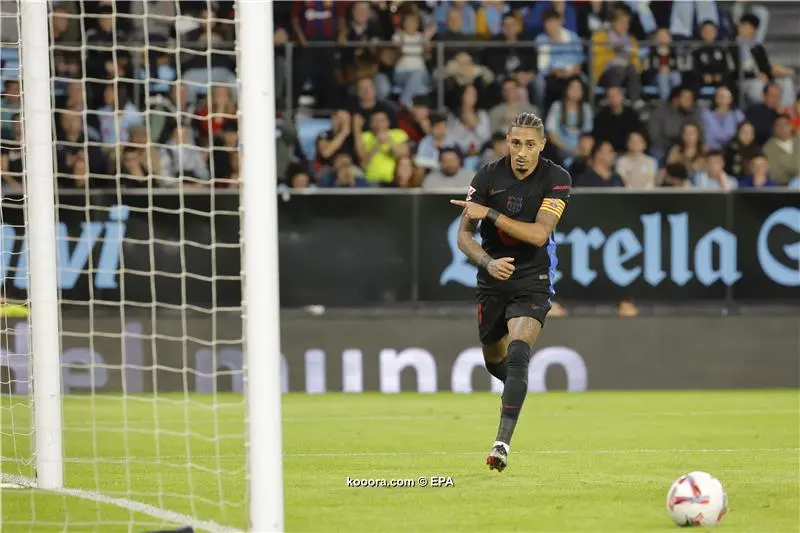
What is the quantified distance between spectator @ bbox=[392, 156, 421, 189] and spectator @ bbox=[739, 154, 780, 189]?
3548 millimetres

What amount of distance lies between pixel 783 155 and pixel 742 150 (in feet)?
1.54

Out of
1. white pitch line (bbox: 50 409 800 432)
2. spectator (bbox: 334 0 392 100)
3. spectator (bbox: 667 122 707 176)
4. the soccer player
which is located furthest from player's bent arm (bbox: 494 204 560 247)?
spectator (bbox: 334 0 392 100)

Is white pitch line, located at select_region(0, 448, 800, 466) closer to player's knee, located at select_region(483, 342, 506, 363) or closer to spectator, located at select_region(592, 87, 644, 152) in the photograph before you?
player's knee, located at select_region(483, 342, 506, 363)

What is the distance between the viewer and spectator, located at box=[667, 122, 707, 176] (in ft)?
52.0

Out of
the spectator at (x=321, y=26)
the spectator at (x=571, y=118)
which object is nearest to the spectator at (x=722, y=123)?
the spectator at (x=571, y=118)

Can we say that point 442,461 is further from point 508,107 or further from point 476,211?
point 508,107

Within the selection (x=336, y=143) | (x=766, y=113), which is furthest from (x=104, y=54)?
(x=766, y=113)

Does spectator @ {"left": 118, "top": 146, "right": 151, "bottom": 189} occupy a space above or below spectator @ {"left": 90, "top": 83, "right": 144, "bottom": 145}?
below

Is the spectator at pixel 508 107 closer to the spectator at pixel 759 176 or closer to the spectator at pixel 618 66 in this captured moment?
the spectator at pixel 618 66

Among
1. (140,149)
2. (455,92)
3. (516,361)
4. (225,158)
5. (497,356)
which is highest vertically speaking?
(455,92)

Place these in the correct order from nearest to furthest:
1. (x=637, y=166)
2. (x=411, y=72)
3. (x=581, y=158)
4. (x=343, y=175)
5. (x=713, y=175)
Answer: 1. (x=343, y=175)
2. (x=581, y=158)
3. (x=637, y=166)
4. (x=713, y=175)
5. (x=411, y=72)

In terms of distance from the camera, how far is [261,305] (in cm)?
594

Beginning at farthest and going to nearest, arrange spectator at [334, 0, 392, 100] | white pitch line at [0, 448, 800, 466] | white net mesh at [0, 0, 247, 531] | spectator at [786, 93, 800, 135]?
spectator at [786, 93, 800, 135], spectator at [334, 0, 392, 100], white net mesh at [0, 0, 247, 531], white pitch line at [0, 448, 800, 466]

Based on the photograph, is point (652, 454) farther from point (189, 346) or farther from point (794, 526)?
point (189, 346)
